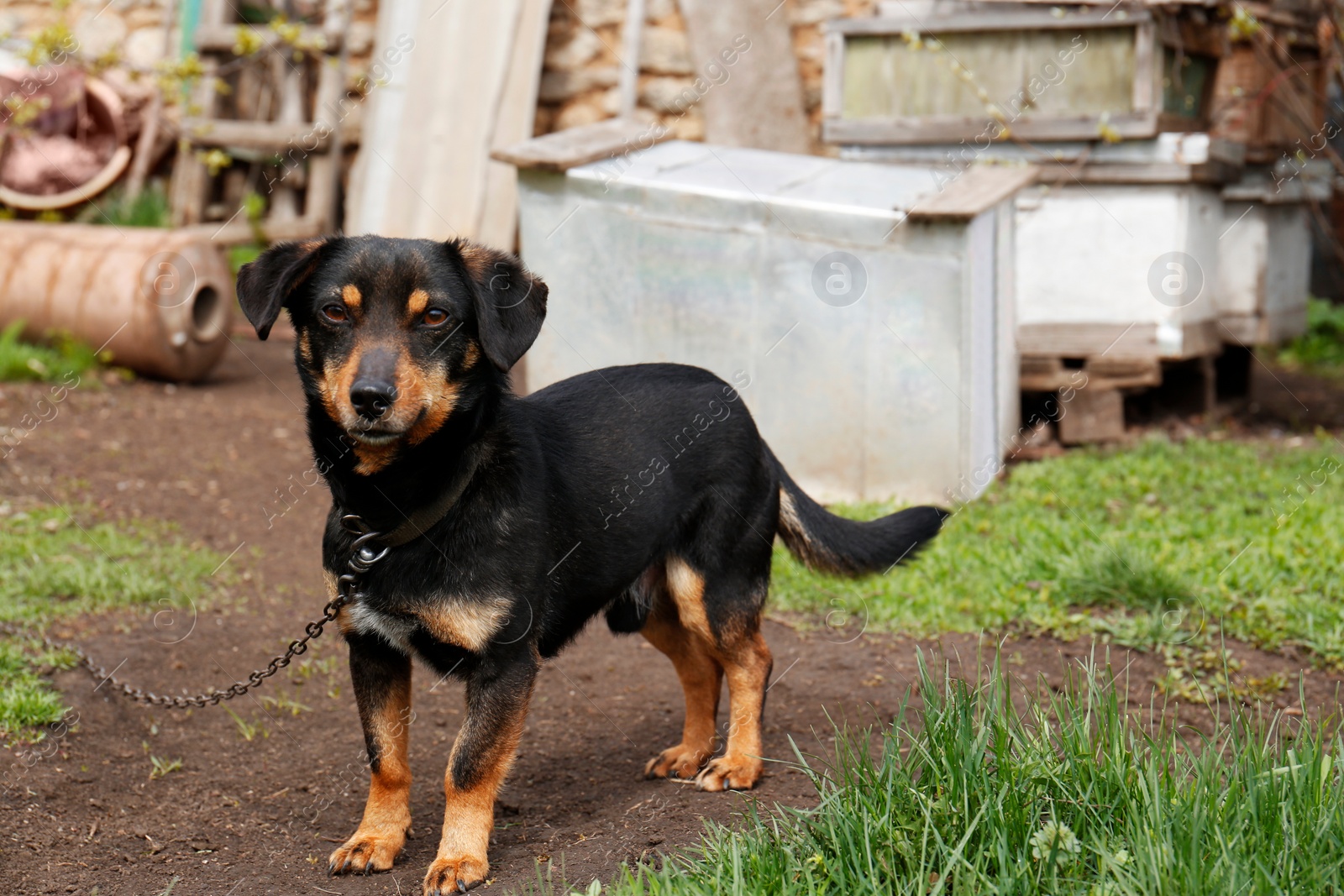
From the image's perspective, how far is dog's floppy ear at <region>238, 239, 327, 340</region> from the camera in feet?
10.8

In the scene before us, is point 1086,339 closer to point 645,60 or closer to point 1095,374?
point 1095,374

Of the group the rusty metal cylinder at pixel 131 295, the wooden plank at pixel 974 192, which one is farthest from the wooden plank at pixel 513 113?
the wooden plank at pixel 974 192

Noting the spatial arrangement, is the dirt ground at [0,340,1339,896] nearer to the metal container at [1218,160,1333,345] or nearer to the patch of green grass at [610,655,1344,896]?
the patch of green grass at [610,655,1344,896]

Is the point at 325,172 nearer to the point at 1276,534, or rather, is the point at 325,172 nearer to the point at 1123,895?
the point at 1276,534

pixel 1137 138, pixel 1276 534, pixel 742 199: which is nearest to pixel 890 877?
pixel 1276 534

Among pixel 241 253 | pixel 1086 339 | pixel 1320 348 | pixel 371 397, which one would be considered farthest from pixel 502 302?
pixel 1320 348

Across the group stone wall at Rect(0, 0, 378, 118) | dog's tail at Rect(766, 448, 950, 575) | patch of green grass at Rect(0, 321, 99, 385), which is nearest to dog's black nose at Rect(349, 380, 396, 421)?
dog's tail at Rect(766, 448, 950, 575)

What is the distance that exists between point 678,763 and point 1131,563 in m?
2.15

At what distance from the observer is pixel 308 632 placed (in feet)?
12.3

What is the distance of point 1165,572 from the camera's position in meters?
5.13

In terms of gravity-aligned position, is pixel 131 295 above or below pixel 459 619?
above

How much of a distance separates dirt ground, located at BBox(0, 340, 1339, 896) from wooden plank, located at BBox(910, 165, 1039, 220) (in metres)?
2.19

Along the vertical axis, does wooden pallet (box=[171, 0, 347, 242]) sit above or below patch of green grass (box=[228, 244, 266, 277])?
above

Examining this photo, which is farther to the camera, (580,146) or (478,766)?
(580,146)
